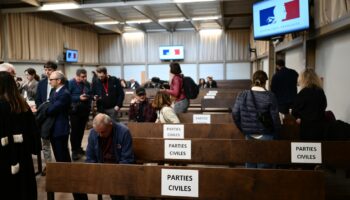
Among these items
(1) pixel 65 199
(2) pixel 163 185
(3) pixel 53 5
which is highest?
(3) pixel 53 5

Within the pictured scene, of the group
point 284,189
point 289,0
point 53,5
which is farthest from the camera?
point 53,5

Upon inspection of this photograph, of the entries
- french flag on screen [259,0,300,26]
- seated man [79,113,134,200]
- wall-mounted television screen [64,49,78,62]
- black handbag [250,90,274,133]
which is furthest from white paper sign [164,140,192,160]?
wall-mounted television screen [64,49,78,62]

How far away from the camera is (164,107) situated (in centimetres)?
433

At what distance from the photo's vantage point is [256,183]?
2.18 meters

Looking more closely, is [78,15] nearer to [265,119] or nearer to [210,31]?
[210,31]

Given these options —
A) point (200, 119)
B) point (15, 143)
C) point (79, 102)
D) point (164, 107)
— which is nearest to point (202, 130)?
point (164, 107)

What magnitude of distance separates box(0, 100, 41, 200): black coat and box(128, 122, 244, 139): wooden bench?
1712 millimetres

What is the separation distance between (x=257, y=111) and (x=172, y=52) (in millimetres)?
14975

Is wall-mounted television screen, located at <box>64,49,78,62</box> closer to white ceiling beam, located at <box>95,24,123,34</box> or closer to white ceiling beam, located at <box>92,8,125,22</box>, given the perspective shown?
white ceiling beam, located at <box>95,24,123,34</box>

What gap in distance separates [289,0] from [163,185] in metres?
4.65

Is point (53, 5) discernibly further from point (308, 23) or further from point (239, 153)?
point (239, 153)

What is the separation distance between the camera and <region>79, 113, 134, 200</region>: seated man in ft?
9.48

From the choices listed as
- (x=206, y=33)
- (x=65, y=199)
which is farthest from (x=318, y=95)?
(x=206, y=33)

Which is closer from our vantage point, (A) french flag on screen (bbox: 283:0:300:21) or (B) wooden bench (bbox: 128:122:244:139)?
(B) wooden bench (bbox: 128:122:244:139)
